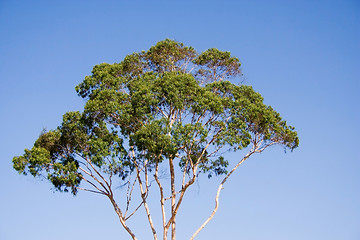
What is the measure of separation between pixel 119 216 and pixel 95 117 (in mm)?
4511

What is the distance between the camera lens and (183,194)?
22.0 meters

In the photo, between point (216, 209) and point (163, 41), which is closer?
point (216, 209)

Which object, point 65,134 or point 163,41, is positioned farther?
point 163,41

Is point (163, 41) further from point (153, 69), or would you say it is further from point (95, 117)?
point (95, 117)

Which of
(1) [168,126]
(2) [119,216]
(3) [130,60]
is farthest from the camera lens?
(3) [130,60]

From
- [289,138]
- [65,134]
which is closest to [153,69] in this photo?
[65,134]

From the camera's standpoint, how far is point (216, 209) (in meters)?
22.0

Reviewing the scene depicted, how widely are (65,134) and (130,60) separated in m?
4.90

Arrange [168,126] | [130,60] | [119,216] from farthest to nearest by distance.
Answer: [130,60]
[119,216]
[168,126]

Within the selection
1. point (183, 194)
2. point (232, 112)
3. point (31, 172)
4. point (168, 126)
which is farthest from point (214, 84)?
point (31, 172)

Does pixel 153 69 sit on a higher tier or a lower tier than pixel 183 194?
higher

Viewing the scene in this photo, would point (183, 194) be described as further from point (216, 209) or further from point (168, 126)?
point (168, 126)

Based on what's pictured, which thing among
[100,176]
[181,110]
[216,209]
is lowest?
[216,209]

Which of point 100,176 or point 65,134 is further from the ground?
point 65,134
